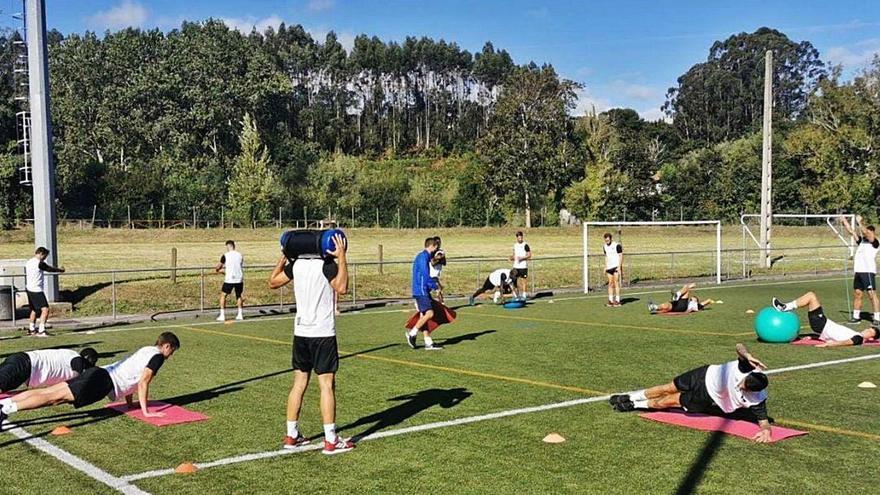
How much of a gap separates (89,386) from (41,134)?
16822 millimetres

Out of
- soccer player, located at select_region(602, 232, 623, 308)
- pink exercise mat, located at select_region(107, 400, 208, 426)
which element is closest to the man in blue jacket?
pink exercise mat, located at select_region(107, 400, 208, 426)

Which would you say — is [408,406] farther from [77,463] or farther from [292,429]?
[77,463]

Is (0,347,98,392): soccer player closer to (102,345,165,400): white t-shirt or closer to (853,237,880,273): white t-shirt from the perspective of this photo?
(102,345,165,400): white t-shirt

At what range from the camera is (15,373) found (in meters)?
10.2

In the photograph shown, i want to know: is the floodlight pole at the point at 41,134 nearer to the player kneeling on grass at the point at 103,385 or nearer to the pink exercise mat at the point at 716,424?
the player kneeling on grass at the point at 103,385

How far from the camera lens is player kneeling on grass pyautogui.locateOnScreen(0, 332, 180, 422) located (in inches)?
395

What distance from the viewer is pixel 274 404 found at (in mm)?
11328

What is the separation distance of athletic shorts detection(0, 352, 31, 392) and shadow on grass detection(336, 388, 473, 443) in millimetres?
3661

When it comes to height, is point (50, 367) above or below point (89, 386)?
above

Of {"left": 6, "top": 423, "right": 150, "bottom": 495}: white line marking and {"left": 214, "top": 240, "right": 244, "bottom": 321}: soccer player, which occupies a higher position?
{"left": 214, "top": 240, "right": 244, "bottom": 321}: soccer player

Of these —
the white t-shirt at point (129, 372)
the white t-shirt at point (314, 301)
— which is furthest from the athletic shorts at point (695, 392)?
the white t-shirt at point (129, 372)

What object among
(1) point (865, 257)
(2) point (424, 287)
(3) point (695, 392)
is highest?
(1) point (865, 257)

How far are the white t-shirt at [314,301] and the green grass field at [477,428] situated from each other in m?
1.26

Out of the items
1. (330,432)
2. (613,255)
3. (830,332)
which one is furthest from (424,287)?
(613,255)
